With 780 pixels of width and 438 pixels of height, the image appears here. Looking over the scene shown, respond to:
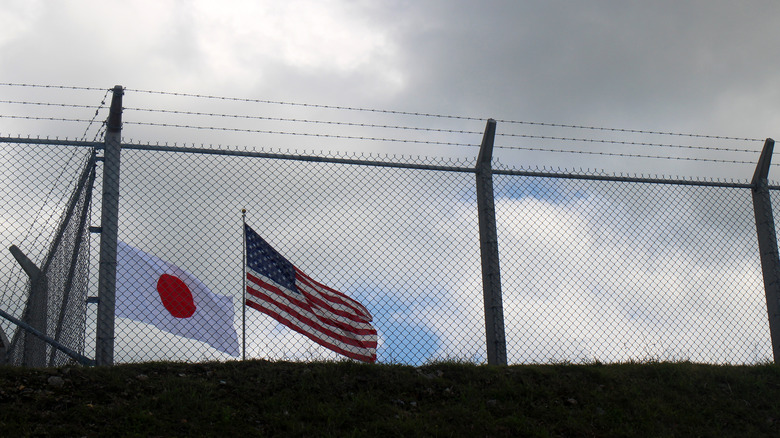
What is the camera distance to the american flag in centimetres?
683

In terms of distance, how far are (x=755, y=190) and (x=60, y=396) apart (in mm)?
6248

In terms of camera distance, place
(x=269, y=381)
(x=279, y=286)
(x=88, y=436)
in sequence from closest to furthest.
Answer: (x=88, y=436) → (x=269, y=381) → (x=279, y=286)

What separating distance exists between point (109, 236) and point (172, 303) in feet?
2.16

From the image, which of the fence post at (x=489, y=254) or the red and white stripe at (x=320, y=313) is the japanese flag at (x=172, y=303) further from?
the fence post at (x=489, y=254)

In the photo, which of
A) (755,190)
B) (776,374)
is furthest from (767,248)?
(776,374)

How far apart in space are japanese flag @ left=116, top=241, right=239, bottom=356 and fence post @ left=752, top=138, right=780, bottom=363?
4694mm

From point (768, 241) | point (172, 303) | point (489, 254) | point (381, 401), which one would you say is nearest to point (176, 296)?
point (172, 303)

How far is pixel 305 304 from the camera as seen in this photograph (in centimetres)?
694

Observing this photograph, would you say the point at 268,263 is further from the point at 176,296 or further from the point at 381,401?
the point at 381,401

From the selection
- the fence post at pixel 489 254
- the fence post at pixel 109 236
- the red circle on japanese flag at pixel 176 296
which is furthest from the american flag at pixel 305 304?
the fence post at pixel 109 236

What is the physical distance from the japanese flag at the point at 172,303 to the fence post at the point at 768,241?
4.69 meters

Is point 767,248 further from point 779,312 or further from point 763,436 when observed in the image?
point 763,436

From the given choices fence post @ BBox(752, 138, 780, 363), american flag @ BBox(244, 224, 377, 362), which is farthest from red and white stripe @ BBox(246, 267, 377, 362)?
fence post @ BBox(752, 138, 780, 363)

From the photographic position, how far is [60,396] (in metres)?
5.38
